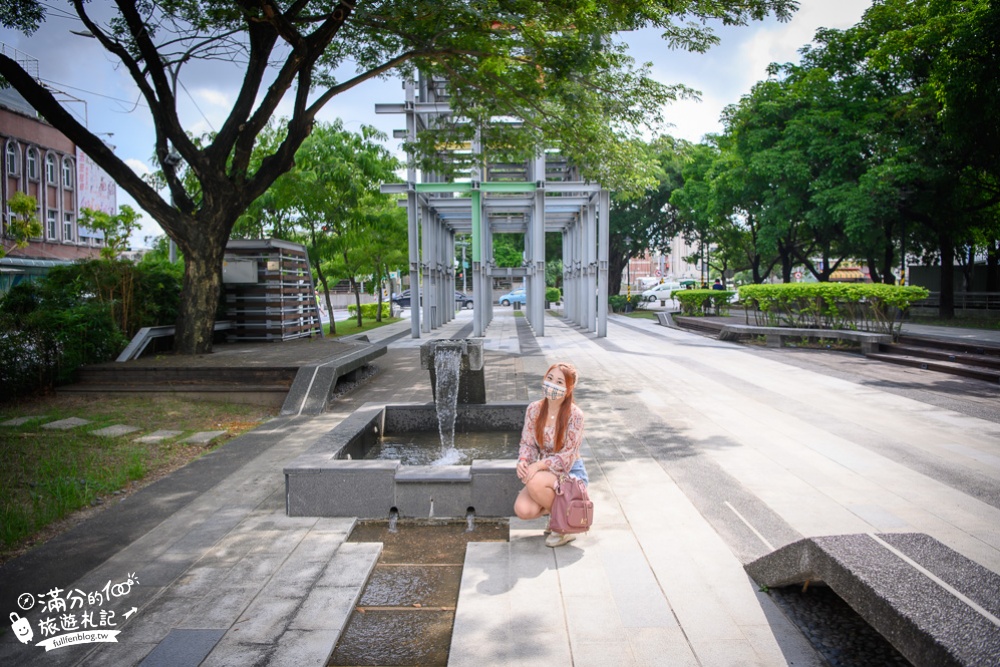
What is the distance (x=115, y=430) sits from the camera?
7945mm

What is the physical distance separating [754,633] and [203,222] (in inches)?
422

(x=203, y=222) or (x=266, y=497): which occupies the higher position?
(x=203, y=222)

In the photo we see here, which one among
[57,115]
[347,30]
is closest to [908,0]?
[347,30]

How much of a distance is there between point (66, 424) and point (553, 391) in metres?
6.49

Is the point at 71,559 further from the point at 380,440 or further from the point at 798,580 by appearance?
the point at 798,580

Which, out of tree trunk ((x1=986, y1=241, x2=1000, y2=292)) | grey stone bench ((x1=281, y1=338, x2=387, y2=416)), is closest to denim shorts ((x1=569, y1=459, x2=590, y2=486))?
grey stone bench ((x1=281, y1=338, x2=387, y2=416))

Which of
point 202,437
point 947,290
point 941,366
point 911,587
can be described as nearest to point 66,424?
point 202,437

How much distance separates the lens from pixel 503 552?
4.41 meters

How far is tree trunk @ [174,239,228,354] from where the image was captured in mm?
11602

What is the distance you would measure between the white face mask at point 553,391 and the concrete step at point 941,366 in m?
10.4

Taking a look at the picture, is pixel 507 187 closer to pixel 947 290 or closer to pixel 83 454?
pixel 83 454

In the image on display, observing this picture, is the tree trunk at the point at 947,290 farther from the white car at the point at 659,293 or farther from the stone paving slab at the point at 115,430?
the white car at the point at 659,293

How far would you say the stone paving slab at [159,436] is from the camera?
302 inches

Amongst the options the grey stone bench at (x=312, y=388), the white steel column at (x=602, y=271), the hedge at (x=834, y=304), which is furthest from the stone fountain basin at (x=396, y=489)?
the white steel column at (x=602, y=271)
